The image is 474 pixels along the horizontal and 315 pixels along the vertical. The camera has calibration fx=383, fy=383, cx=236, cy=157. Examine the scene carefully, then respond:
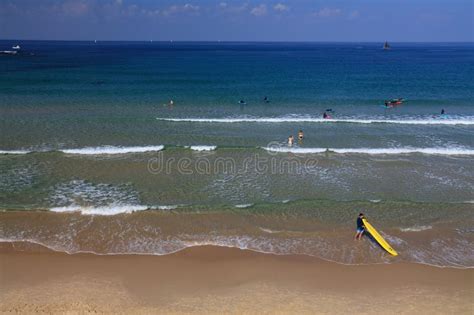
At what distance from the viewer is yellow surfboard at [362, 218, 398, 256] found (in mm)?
12473

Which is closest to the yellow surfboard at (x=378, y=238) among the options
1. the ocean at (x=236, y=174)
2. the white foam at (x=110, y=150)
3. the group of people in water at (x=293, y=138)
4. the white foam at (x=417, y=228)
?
the ocean at (x=236, y=174)

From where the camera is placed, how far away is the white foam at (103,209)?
14922 millimetres

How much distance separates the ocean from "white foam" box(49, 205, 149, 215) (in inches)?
4.8

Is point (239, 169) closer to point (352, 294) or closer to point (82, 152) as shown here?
point (82, 152)

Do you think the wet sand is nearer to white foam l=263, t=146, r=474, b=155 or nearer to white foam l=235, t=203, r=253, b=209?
white foam l=235, t=203, r=253, b=209

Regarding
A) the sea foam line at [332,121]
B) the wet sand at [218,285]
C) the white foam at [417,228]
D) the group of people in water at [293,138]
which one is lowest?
the wet sand at [218,285]

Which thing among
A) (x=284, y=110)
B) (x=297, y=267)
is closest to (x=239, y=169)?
(x=297, y=267)

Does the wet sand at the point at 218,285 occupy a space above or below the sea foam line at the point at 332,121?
below

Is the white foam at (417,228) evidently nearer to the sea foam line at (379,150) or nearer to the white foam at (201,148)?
the sea foam line at (379,150)

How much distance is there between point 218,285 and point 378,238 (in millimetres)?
5871

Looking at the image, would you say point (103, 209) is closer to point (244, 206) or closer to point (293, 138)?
point (244, 206)

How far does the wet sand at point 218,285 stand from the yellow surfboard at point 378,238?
0.70 meters

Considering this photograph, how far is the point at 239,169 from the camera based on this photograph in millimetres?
20234

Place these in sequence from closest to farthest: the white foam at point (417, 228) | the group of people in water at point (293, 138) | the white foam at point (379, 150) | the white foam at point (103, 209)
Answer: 1. the white foam at point (417, 228)
2. the white foam at point (103, 209)
3. the white foam at point (379, 150)
4. the group of people in water at point (293, 138)
